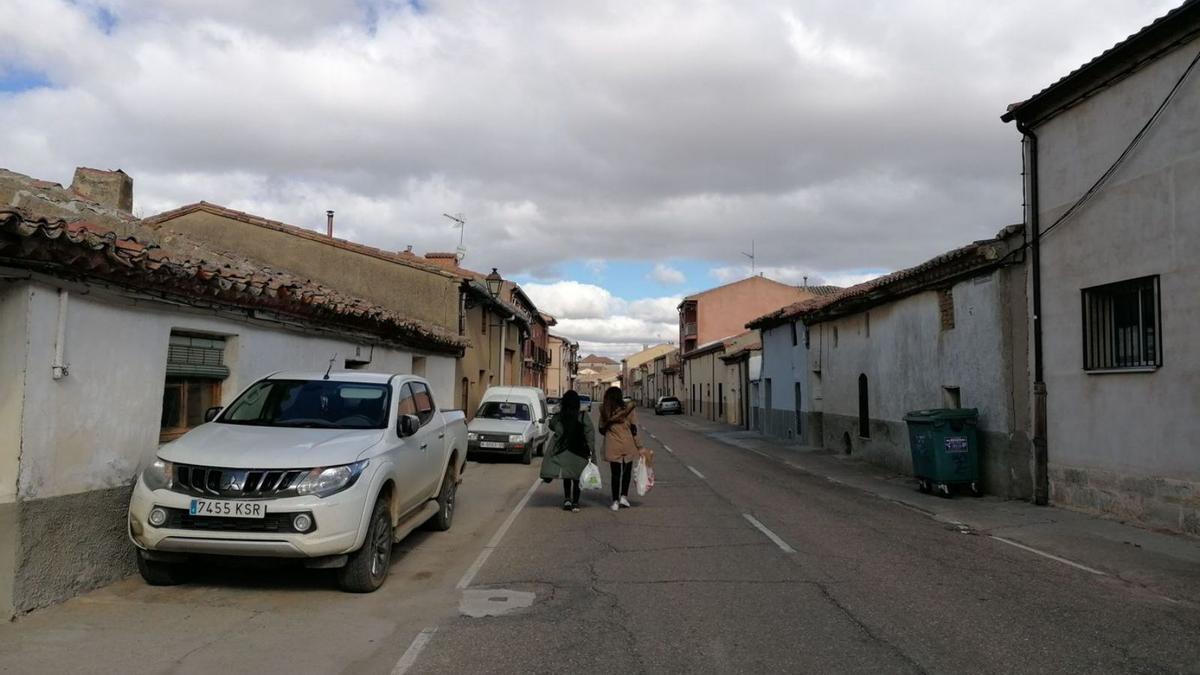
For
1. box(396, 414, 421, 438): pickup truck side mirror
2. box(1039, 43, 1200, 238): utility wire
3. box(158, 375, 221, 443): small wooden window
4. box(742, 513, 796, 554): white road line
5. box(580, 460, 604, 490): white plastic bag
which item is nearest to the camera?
box(396, 414, 421, 438): pickup truck side mirror

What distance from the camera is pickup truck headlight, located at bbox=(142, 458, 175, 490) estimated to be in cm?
625

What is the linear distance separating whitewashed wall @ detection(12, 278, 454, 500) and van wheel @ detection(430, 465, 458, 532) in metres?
3.04

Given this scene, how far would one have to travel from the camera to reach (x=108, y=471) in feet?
22.3

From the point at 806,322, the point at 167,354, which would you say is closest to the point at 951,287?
the point at 806,322

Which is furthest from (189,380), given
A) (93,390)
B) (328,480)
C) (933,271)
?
(933,271)

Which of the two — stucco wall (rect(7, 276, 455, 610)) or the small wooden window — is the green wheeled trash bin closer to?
the small wooden window

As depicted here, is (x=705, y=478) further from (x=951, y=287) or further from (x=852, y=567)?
(x=852, y=567)

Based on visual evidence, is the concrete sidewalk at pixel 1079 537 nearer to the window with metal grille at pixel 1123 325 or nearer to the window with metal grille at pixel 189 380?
the window with metal grille at pixel 1123 325

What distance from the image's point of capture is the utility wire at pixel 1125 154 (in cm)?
988

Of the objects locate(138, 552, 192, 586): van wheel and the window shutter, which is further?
the window shutter

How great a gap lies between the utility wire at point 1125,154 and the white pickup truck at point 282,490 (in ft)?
31.4

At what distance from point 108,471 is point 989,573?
7.73 metres

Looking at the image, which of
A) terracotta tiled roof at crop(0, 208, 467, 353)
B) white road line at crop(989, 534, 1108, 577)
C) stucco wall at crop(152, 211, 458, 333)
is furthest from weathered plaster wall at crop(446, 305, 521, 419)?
white road line at crop(989, 534, 1108, 577)

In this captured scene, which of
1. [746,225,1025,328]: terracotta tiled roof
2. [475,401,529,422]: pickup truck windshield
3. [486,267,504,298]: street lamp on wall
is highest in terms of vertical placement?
[486,267,504,298]: street lamp on wall
